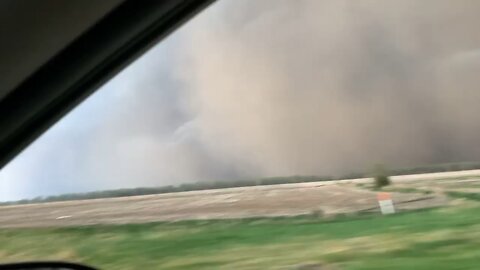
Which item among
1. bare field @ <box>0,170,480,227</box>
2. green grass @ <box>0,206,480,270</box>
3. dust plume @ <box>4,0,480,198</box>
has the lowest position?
green grass @ <box>0,206,480,270</box>

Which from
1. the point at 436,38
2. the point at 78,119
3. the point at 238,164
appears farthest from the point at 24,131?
the point at 436,38

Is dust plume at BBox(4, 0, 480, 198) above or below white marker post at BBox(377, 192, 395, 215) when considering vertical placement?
above

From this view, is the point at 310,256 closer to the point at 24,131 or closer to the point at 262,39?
the point at 262,39

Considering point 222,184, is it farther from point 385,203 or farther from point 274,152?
point 385,203

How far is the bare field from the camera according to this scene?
123 cm

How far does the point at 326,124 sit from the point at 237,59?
0.19 metres

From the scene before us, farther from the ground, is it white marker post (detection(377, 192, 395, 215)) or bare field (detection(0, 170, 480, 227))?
bare field (detection(0, 170, 480, 227))

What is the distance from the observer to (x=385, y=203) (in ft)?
4.09

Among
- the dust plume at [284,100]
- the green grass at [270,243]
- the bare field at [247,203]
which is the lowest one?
the green grass at [270,243]

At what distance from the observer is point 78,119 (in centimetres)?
137

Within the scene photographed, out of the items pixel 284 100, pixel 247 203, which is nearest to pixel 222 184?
pixel 247 203

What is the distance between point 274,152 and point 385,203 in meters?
0.20

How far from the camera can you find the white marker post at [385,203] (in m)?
1.24

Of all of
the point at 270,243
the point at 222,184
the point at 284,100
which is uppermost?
the point at 284,100
